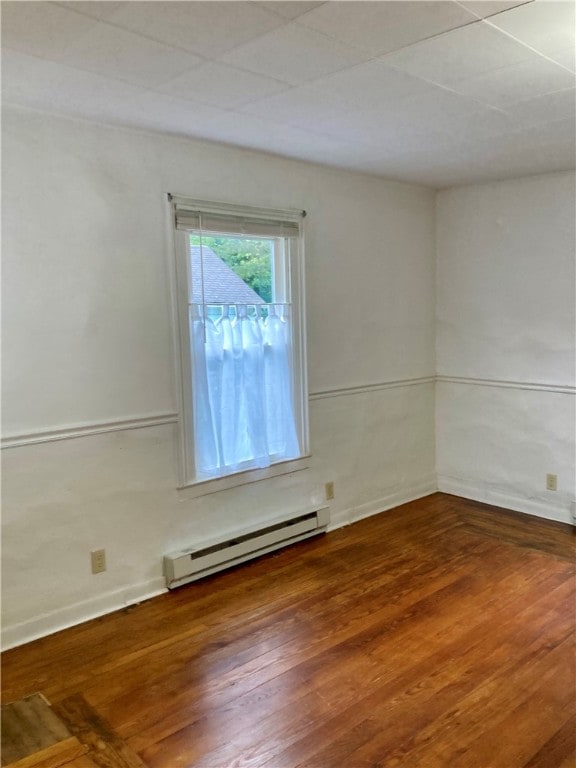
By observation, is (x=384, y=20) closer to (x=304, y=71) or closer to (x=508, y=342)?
(x=304, y=71)

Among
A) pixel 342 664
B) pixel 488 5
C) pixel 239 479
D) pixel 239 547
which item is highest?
pixel 488 5

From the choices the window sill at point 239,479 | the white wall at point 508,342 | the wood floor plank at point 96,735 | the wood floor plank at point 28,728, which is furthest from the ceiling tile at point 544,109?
the wood floor plank at point 28,728

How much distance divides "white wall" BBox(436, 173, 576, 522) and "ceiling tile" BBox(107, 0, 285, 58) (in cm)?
286

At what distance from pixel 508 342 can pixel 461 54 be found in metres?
2.62

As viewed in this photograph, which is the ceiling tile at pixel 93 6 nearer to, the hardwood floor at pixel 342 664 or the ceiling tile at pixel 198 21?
the ceiling tile at pixel 198 21

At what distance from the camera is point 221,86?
89.7 inches

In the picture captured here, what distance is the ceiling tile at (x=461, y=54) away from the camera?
6.16 ft

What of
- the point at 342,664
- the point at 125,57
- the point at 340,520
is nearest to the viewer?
the point at 125,57

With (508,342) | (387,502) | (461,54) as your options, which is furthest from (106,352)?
(508,342)

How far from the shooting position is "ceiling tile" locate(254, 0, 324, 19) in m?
1.63

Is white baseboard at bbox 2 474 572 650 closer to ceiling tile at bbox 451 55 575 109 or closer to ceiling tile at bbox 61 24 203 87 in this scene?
ceiling tile at bbox 61 24 203 87

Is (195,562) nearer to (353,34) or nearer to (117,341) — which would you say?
(117,341)

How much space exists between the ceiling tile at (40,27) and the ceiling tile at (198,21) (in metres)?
0.12

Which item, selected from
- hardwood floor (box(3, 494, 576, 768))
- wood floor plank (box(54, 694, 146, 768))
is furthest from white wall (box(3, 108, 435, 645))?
wood floor plank (box(54, 694, 146, 768))
